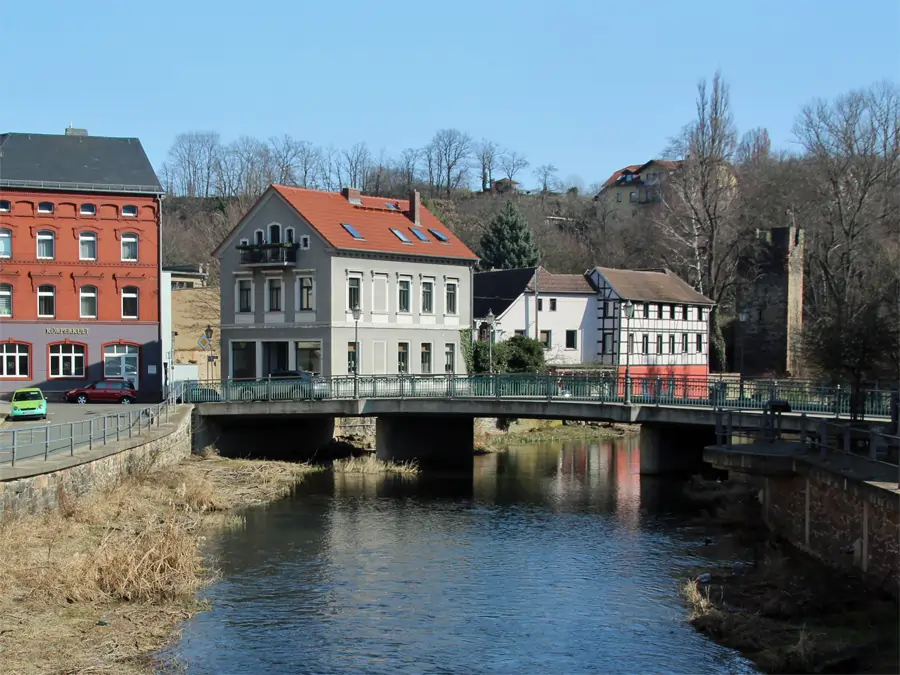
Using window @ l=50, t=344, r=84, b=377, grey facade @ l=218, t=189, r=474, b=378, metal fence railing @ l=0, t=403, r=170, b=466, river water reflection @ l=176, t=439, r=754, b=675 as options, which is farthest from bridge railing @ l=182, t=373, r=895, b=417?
window @ l=50, t=344, r=84, b=377

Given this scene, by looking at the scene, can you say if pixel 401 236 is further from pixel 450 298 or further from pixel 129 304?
pixel 129 304

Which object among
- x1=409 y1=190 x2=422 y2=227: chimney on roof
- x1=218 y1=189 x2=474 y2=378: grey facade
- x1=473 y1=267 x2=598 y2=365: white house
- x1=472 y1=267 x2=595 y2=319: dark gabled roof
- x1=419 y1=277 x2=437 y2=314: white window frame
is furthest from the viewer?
x1=472 y1=267 x2=595 y2=319: dark gabled roof

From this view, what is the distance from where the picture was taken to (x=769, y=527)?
26859 mm

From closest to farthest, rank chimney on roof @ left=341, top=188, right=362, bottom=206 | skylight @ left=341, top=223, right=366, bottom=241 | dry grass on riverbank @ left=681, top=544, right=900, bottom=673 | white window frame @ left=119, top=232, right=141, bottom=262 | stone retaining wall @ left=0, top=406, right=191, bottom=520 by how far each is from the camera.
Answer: dry grass on riverbank @ left=681, top=544, right=900, bottom=673 < stone retaining wall @ left=0, top=406, right=191, bottom=520 < skylight @ left=341, top=223, right=366, bottom=241 < white window frame @ left=119, top=232, right=141, bottom=262 < chimney on roof @ left=341, top=188, right=362, bottom=206

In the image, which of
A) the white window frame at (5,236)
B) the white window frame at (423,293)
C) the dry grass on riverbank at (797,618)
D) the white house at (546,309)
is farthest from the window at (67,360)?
the dry grass on riverbank at (797,618)

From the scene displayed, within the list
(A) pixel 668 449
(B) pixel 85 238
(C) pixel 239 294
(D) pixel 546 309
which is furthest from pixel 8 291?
(D) pixel 546 309

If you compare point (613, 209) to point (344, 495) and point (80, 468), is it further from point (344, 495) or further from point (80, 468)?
point (80, 468)

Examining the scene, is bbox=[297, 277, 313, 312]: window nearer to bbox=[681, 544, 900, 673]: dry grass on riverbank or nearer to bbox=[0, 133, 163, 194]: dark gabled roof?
bbox=[0, 133, 163, 194]: dark gabled roof

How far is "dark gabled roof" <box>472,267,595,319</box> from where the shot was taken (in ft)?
208

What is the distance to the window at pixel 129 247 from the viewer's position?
4972cm

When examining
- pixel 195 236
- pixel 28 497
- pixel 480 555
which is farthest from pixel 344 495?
pixel 195 236

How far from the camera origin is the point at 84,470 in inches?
1036

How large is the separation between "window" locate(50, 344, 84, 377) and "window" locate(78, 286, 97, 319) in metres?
1.51

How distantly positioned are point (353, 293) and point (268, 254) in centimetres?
444
